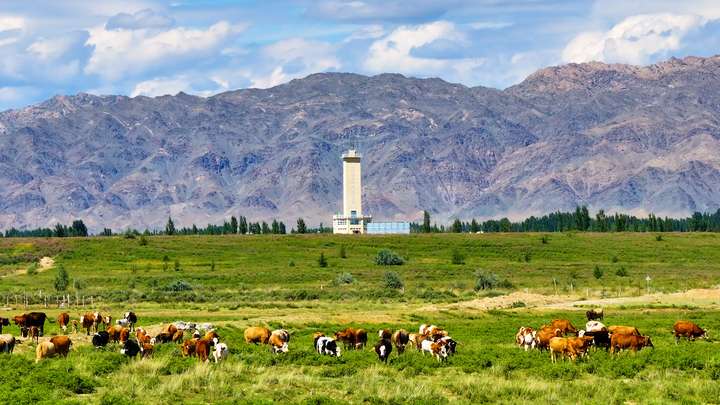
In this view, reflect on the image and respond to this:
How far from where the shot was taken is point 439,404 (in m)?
30.4

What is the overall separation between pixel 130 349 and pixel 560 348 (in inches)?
573

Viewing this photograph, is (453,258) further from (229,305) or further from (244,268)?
(229,305)

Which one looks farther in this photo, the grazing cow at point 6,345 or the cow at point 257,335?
the cow at point 257,335

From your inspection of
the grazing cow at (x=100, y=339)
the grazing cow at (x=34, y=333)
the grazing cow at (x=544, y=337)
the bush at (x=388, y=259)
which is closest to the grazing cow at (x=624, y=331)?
the grazing cow at (x=544, y=337)

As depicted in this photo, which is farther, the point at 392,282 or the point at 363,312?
the point at 392,282

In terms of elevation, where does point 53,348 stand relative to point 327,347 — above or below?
above

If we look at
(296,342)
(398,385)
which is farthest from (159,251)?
(398,385)

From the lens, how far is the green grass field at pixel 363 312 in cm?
3216

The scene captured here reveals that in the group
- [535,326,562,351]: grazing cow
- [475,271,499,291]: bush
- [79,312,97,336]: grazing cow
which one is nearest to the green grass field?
[475,271,499,291]: bush

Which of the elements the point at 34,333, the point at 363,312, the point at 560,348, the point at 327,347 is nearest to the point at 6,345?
the point at 34,333

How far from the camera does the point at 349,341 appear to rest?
140ft

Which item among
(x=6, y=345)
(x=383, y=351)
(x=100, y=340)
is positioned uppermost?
(x=6, y=345)

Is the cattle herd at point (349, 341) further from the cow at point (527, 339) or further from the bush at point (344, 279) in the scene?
the bush at point (344, 279)

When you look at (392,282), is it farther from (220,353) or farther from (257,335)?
(220,353)
